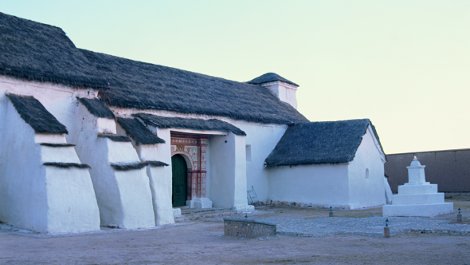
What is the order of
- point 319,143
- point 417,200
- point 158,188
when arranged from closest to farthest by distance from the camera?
point 158,188, point 417,200, point 319,143

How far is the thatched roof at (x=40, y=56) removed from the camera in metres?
14.6

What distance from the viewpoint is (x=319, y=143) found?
24281mm

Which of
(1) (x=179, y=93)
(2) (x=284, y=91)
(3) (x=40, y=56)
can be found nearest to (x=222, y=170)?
(1) (x=179, y=93)

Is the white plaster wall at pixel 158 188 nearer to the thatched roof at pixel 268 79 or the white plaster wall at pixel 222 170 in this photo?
the white plaster wall at pixel 222 170

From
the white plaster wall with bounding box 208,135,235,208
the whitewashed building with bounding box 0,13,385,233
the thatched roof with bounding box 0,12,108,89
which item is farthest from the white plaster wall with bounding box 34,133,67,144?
the white plaster wall with bounding box 208,135,235,208

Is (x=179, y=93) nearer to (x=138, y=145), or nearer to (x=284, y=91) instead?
(x=138, y=145)

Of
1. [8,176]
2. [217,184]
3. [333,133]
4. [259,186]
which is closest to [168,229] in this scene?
[8,176]

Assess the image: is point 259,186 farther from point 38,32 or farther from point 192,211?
point 38,32

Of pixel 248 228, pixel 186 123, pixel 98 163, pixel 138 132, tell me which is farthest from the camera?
pixel 186 123

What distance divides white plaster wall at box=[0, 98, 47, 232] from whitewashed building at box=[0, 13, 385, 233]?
0.03 meters

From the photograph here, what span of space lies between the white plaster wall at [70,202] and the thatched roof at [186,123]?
15.9 ft

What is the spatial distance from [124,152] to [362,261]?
8.53 meters

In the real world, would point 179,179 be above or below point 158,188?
above

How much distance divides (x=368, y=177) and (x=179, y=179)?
877cm
